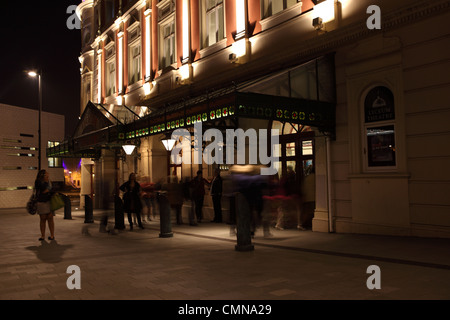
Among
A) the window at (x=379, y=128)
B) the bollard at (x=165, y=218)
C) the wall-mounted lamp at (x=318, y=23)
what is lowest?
the bollard at (x=165, y=218)

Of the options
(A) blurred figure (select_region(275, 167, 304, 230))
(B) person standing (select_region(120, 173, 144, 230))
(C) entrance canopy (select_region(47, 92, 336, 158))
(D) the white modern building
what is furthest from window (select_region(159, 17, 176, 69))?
(D) the white modern building

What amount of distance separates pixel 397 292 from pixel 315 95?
6424 millimetres

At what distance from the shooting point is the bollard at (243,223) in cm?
A: 820

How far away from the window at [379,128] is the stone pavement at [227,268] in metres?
1.89

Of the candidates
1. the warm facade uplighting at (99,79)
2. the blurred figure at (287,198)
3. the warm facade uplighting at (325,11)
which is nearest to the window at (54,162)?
the warm facade uplighting at (99,79)

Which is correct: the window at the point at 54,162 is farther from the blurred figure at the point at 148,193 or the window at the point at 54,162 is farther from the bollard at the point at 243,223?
the bollard at the point at 243,223

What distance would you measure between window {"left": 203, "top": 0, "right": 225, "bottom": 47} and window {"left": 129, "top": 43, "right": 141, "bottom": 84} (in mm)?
6291

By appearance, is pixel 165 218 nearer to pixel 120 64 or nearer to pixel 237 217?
pixel 237 217

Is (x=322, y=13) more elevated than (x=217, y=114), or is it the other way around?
(x=322, y=13)

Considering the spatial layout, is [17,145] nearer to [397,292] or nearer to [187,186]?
[187,186]

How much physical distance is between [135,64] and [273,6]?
35.2 feet

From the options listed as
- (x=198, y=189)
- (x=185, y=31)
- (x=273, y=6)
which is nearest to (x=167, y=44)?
(x=185, y=31)

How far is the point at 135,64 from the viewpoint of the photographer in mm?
22312

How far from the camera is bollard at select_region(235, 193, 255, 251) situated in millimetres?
8203
